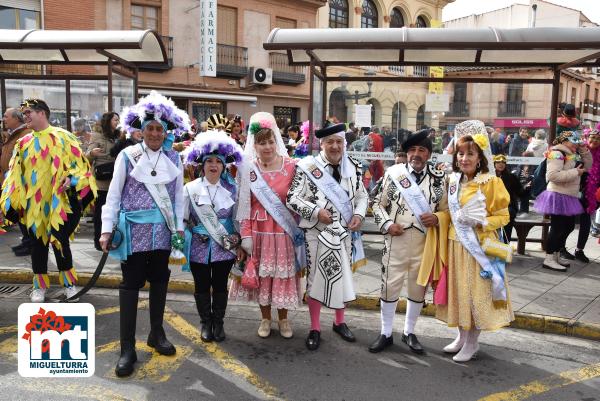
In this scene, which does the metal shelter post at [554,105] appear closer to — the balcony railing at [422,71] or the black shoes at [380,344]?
the balcony railing at [422,71]

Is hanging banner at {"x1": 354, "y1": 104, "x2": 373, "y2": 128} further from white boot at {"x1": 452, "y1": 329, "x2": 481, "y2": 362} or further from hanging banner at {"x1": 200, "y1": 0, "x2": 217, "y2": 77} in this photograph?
hanging banner at {"x1": 200, "y1": 0, "x2": 217, "y2": 77}

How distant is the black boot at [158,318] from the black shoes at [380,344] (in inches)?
60.7

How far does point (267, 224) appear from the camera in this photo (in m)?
4.20

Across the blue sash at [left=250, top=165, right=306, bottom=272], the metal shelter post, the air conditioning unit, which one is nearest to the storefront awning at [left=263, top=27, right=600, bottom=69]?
the metal shelter post

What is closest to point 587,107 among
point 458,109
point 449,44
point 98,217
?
point 458,109

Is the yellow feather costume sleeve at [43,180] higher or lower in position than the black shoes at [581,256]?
higher

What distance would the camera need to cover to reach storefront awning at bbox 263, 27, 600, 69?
6113 millimetres

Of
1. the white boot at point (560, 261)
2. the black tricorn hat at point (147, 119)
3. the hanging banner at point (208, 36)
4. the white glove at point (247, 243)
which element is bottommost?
the white boot at point (560, 261)

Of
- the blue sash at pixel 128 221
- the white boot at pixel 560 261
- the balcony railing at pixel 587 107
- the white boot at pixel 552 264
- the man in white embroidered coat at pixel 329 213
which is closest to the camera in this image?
the blue sash at pixel 128 221

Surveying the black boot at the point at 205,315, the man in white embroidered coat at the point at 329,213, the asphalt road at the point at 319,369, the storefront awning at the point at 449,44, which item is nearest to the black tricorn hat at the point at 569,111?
the storefront awning at the point at 449,44

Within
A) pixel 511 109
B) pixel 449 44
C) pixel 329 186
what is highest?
pixel 449 44

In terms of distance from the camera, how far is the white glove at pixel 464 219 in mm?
3747

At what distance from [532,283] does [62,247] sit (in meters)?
4.93

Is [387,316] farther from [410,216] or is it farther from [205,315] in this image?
[205,315]
